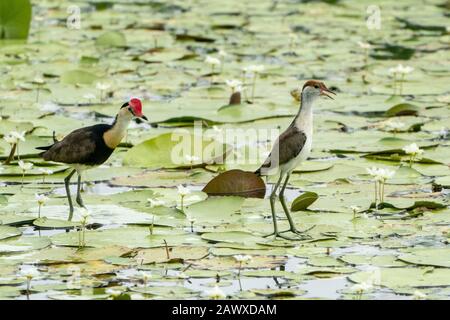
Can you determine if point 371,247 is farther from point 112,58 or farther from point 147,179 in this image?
point 112,58

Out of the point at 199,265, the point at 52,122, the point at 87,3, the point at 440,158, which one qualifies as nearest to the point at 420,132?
the point at 440,158

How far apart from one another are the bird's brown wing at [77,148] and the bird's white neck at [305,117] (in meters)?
1.25

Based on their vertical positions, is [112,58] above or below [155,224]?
above

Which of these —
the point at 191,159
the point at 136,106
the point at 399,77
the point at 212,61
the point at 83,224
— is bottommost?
the point at 83,224

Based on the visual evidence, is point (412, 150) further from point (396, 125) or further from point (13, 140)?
point (13, 140)

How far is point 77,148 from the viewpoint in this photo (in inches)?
266

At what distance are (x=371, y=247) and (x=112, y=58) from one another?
20.6 ft

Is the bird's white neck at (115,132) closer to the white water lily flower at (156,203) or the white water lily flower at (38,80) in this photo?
the white water lily flower at (156,203)

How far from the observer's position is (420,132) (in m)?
8.80

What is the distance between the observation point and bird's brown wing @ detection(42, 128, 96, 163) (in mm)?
6758

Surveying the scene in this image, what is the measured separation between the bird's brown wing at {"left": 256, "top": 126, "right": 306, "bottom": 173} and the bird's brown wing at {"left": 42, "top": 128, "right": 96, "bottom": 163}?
3.64 ft

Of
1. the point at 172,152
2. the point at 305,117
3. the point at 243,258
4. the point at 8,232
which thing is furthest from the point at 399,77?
the point at 243,258

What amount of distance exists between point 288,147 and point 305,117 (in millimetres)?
242

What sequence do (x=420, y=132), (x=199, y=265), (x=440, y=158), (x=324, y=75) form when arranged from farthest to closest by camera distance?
(x=324, y=75), (x=420, y=132), (x=440, y=158), (x=199, y=265)
